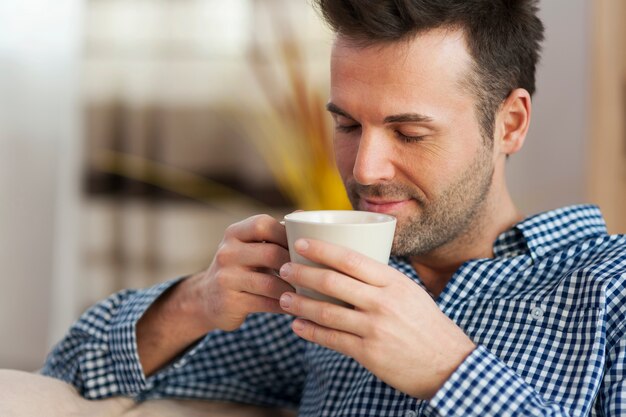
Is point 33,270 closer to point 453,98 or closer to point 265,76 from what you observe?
point 265,76

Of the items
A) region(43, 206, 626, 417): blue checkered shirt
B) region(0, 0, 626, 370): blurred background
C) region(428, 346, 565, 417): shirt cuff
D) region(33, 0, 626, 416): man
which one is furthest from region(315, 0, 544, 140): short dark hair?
region(0, 0, 626, 370): blurred background

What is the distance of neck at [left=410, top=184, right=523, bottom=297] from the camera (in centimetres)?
136

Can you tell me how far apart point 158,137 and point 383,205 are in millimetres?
2248

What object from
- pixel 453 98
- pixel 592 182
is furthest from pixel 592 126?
pixel 453 98

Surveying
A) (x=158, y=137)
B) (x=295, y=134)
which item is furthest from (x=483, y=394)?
(x=158, y=137)

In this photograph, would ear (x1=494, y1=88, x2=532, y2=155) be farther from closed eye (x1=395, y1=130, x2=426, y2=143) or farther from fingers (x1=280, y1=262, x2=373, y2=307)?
fingers (x1=280, y1=262, x2=373, y2=307)

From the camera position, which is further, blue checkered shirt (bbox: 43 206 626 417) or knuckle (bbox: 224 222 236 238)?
knuckle (bbox: 224 222 236 238)

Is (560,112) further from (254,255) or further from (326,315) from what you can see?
(326,315)

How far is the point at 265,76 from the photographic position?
10.3 feet

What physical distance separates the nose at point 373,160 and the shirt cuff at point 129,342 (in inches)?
16.0

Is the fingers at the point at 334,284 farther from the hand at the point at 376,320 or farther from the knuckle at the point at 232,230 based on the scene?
the knuckle at the point at 232,230

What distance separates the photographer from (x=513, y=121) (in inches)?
54.7

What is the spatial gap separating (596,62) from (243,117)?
147 centimetres

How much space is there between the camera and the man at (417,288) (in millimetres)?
979
